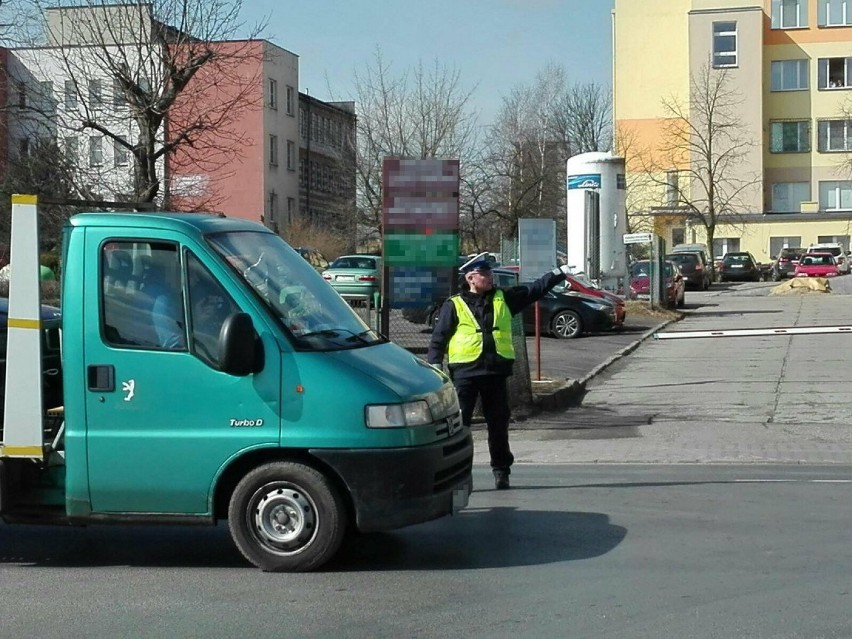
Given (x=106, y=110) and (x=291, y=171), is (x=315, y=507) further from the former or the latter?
(x=291, y=171)

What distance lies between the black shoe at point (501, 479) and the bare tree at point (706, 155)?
211ft

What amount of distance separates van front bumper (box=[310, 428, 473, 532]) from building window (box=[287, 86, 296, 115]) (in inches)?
2334

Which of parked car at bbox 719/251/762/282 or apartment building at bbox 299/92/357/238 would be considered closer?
parked car at bbox 719/251/762/282

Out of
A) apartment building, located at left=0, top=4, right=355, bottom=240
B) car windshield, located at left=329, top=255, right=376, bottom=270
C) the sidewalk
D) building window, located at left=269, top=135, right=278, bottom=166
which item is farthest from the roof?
building window, located at left=269, top=135, right=278, bottom=166

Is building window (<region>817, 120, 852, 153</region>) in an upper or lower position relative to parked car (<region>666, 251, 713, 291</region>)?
upper

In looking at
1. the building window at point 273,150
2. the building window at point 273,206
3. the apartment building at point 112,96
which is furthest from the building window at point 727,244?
the apartment building at point 112,96

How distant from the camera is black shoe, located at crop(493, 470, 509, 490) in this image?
10.5 metres

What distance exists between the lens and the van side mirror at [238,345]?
7039 millimetres

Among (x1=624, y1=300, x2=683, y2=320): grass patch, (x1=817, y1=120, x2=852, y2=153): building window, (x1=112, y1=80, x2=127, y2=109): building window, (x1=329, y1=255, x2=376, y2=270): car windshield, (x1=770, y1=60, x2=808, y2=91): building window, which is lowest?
(x1=624, y1=300, x2=683, y2=320): grass patch

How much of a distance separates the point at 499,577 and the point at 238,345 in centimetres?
197

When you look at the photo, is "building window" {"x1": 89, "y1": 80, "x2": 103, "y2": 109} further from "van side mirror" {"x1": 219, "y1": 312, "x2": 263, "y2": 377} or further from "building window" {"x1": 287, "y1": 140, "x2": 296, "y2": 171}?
"building window" {"x1": 287, "y1": 140, "x2": 296, "y2": 171}

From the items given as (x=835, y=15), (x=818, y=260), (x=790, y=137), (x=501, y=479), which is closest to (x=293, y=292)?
(x=501, y=479)

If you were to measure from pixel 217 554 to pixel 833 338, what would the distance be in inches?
820

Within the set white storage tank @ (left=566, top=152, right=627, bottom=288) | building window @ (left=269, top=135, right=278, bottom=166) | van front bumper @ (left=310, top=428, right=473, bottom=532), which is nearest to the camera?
van front bumper @ (left=310, top=428, right=473, bottom=532)
